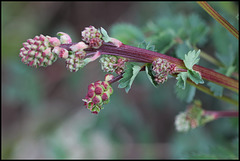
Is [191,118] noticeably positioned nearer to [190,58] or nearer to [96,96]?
[190,58]

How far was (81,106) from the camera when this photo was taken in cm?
414

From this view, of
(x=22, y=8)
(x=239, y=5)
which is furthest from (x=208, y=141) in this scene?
(x=22, y=8)

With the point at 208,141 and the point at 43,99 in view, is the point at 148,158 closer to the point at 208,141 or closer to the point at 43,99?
the point at 208,141

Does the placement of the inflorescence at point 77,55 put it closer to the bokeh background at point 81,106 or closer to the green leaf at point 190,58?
the green leaf at point 190,58

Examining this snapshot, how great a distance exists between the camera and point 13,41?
4.02m

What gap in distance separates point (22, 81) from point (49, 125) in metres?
0.75

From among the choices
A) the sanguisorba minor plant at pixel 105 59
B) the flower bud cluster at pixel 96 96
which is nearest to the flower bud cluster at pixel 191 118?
the sanguisorba minor plant at pixel 105 59

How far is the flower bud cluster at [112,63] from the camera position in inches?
47.8

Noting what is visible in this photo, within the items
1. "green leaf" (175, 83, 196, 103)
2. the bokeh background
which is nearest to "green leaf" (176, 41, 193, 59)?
"green leaf" (175, 83, 196, 103)

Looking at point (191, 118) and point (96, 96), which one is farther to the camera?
point (191, 118)

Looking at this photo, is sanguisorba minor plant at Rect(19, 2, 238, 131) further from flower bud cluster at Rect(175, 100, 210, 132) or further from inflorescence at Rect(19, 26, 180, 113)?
flower bud cluster at Rect(175, 100, 210, 132)

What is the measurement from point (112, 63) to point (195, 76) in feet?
1.27

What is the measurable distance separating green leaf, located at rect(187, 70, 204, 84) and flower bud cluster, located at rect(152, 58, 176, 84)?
3.7 inches

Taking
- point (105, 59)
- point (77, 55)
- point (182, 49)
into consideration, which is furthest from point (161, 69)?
point (182, 49)
